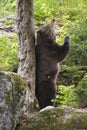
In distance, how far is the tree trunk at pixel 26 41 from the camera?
7.29 meters

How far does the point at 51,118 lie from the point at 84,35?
19.7 feet

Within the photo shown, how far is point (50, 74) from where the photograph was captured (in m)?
7.72

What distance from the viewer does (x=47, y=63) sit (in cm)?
773

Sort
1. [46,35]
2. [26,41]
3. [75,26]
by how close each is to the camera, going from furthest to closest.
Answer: [75,26], [46,35], [26,41]

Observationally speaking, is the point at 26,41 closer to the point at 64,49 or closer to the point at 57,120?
the point at 64,49

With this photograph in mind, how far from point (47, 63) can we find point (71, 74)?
2.69 meters

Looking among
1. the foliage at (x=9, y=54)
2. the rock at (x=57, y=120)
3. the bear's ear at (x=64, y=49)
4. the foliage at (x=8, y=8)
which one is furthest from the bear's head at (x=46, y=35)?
the foliage at (x=8, y=8)

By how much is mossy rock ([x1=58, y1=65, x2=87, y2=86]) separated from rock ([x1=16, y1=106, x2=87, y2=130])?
4.74 meters

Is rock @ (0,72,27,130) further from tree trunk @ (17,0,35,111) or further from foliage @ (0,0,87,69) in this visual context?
foliage @ (0,0,87,69)

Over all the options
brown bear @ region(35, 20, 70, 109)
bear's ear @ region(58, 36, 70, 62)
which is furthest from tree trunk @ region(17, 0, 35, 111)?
bear's ear @ region(58, 36, 70, 62)

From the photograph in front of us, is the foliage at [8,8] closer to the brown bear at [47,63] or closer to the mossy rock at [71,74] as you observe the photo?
the mossy rock at [71,74]

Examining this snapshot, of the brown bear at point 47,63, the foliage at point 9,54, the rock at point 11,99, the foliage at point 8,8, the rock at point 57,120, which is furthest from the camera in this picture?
the foliage at point 8,8

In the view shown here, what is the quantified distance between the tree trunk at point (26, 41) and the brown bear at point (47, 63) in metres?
0.37

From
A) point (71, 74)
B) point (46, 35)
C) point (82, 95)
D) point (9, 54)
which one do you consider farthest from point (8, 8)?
point (82, 95)
